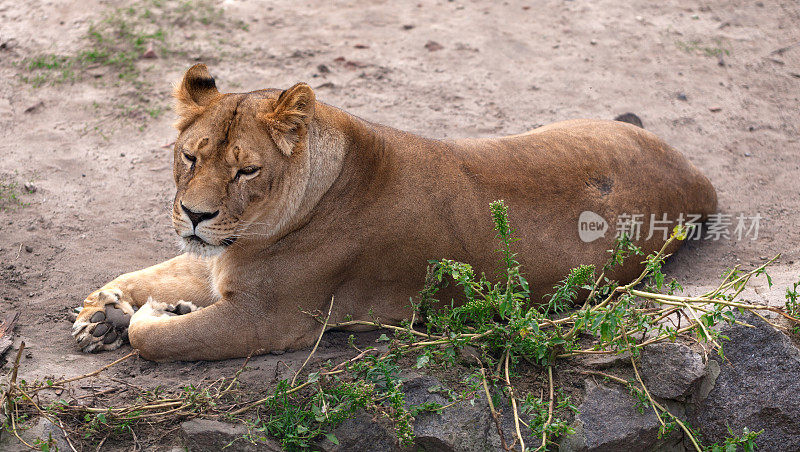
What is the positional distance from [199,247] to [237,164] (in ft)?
1.74

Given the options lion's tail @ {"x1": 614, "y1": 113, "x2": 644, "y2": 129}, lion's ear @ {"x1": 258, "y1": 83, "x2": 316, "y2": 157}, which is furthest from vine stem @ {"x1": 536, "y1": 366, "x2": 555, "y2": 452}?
lion's tail @ {"x1": 614, "y1": 113, "x2": 644, "y2": 129}

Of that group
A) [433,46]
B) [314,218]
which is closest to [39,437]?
[314,218]

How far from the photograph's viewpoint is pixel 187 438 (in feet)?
13.3

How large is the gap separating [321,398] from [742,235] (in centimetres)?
408

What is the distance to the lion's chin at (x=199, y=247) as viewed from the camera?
446 cm

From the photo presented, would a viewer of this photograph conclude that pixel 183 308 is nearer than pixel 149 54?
Yes

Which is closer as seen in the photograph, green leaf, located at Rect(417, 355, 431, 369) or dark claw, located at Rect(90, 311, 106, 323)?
green leaf, located at Rect(417, 355, 431, 369)

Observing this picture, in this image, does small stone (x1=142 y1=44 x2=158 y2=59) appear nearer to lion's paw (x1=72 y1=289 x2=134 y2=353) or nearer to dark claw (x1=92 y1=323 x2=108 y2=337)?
lion's paw (x1=72 y1=289 x2=134 y2=353)

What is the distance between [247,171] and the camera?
4.38 metres

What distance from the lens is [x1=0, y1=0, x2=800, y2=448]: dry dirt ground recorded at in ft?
20.2

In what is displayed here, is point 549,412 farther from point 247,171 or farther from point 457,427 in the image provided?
point 247,171

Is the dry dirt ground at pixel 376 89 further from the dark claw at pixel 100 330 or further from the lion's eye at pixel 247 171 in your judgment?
the lion's eye at pixel 247 171

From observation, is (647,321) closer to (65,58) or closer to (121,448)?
(121,448)

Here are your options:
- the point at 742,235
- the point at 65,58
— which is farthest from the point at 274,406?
the point at 65,58
